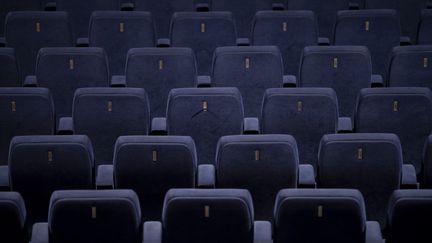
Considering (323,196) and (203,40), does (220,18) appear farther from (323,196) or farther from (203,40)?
(323,196)

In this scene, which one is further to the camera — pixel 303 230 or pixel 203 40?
pixel 203 40

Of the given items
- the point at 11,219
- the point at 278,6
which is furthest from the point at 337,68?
the point at 11,219

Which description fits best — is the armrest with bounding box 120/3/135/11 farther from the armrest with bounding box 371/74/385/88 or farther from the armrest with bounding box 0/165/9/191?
the armrest with bounding box 0/165/9/191

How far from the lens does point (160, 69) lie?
164 cm

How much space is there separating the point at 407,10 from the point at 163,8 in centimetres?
47

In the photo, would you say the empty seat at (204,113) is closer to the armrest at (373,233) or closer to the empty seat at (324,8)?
the armrest at (373,233)

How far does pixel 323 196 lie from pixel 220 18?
0.64 meters

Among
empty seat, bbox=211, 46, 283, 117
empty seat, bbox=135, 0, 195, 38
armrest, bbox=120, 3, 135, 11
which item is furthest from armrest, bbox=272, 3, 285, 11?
empty seat, bbox=211, 46, 283, 117

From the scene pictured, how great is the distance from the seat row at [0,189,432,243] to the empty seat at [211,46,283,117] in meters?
0.44

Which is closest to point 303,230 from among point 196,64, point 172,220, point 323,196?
point 323,196

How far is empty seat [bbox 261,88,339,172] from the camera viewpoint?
1484 millimetres

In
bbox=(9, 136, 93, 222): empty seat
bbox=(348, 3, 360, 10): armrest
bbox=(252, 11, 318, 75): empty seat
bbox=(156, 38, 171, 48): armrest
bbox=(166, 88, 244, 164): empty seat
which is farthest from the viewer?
bbox=(348, 3, 360, 10): armrest

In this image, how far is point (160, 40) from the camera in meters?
1.89

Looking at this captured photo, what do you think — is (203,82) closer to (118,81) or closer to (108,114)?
(118,81)
